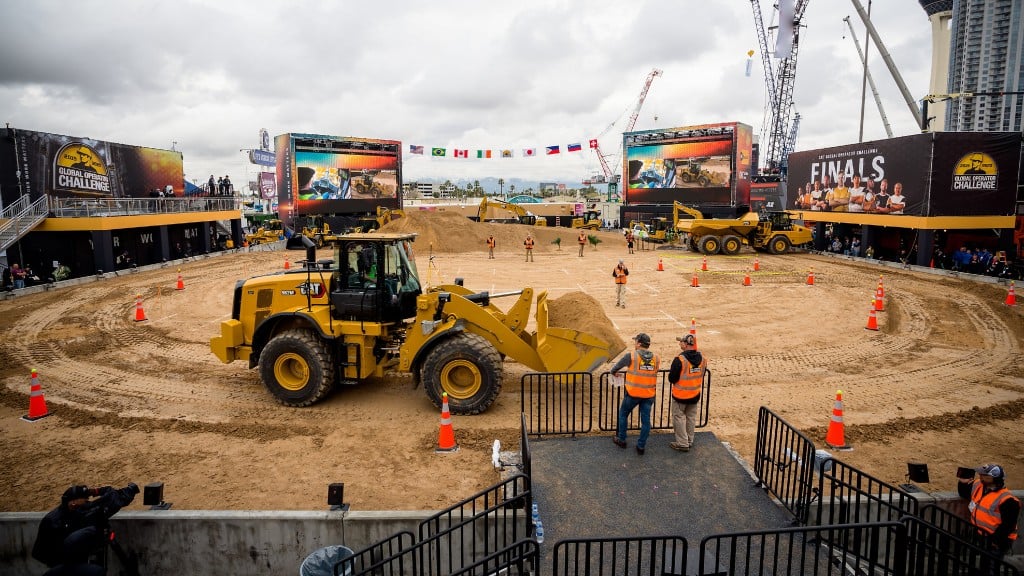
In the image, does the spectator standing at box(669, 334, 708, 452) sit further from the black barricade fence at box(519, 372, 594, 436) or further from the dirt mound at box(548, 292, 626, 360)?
the dirt mound at box(548, 292, 626, 360)

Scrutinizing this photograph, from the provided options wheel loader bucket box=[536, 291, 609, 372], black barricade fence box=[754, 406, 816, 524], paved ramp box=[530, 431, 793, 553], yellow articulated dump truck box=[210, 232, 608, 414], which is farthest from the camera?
wheel loader bucket box=[536, 291, 609, 372]

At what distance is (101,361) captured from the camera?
12469mm

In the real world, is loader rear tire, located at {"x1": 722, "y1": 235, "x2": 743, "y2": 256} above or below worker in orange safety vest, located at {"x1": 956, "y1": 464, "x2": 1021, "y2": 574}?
above

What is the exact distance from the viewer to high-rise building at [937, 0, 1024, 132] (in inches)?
3858

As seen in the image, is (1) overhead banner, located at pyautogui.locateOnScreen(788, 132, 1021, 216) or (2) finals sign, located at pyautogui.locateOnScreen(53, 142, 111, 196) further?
(2) finals sign, located at pyautogui.locateOnScreen(53, 142, 111, 196)

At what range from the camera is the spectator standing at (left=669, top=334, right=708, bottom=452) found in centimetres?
680

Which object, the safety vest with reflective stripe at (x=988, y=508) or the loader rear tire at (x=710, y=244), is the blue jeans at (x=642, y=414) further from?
the loader rear tire at (x=710, y=244)

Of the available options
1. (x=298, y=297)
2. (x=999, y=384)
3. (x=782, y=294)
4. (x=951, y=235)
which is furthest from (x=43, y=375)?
(x=951, y=235)

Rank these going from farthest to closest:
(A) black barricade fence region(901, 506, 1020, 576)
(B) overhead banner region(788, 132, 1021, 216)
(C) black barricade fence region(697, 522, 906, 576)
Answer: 1. (B) overhead banner region(788, 132, 1021, 216)
2. (C) black barricade fence region(697, 522, 906, 576)
3. (A) black barricade fence region(901, 506, 1020, 576)

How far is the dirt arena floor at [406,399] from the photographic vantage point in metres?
7.22

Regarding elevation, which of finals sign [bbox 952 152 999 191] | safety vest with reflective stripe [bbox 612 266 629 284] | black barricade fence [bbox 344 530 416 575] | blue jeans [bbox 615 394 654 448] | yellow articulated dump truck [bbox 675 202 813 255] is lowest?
black barricade fence [bbox 344 530 416 575]

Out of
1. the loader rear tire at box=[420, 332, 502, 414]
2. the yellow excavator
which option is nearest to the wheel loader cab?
the loader rear tire at box=[420, 332, 502, 414]

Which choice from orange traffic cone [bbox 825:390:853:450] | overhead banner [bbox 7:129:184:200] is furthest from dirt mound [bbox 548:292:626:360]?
overhead banner [bbox 7:129:184:200]

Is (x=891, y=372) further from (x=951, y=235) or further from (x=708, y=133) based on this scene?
(x=708, y=133)
